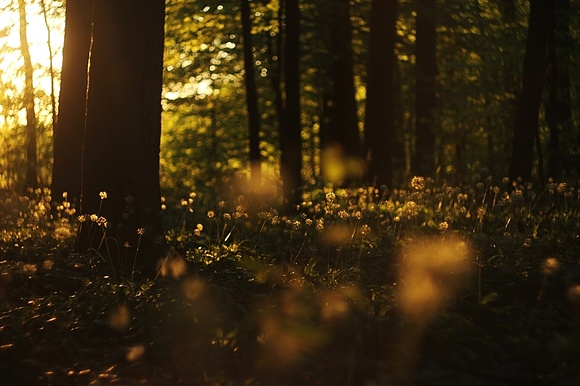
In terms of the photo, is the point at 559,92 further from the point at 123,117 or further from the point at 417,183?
the point at 123,117

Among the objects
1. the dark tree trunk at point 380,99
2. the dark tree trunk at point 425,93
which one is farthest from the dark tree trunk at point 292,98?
the dark tree trunk at point 425,93

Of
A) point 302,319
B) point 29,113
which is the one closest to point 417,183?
point 302,319

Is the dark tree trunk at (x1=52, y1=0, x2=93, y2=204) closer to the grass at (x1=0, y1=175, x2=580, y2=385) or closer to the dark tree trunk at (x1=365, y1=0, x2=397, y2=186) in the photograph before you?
the grass at (x1=0, y1=175, x2=580, y2=385)

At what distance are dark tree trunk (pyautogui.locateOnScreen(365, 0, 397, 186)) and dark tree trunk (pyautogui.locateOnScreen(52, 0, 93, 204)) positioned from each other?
5.60 meters

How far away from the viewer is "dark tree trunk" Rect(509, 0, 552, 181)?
36.1 feet

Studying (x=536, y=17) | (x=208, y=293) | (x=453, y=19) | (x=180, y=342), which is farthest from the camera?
(x=453, y=19)

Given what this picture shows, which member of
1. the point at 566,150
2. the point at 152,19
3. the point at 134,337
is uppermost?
the point at 152,19

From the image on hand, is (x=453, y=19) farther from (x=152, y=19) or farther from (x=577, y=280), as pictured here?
(x=577, y=280)

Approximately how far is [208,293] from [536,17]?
724 cm

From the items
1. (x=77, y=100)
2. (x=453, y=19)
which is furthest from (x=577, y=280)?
(x=453, y=19)

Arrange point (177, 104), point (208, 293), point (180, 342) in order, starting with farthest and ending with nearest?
point (177, 104) → point (208, 293) → point (180, 342)

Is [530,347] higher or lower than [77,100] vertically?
lower

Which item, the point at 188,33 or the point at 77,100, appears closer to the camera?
the point at 77,100

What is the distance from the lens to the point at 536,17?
11.0m
